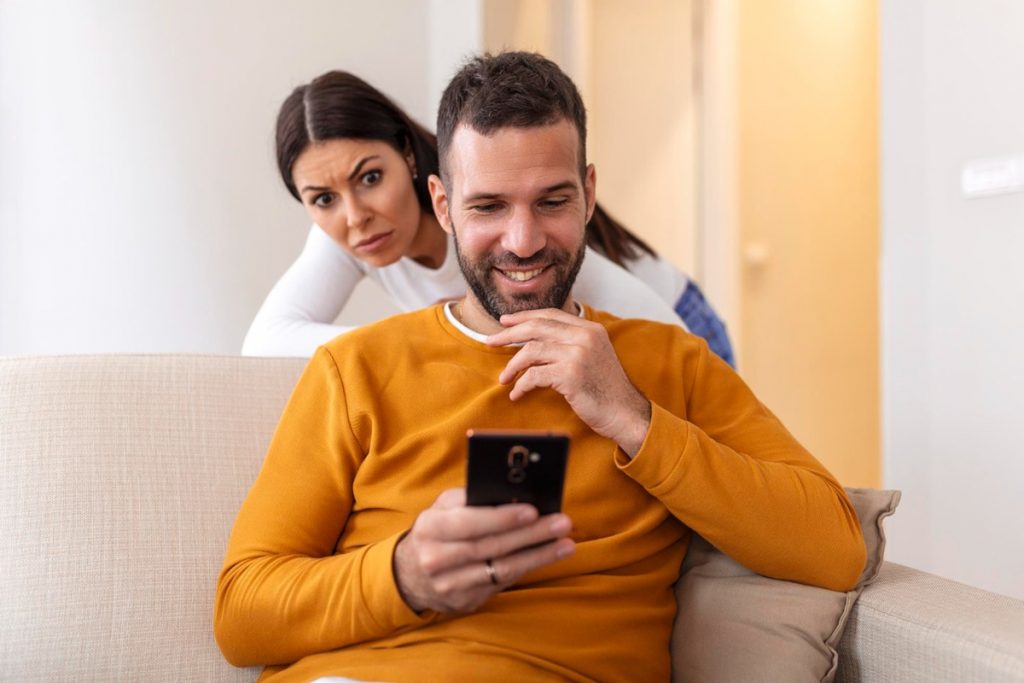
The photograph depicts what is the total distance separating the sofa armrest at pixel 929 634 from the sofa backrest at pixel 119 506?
71 cm

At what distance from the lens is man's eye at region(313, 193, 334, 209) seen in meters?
1.94

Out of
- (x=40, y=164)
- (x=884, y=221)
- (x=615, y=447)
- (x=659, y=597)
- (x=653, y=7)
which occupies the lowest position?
(x=659, y=597)

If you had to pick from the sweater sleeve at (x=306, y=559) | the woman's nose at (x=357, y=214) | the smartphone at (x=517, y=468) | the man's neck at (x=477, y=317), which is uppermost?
the woman's nose at (x=357, y=214)

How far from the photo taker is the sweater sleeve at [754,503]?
120 cm

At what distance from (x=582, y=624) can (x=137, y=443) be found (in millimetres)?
602

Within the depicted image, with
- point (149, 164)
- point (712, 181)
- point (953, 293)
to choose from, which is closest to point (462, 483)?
point (953, 293)

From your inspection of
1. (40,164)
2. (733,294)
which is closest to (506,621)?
(40,164)

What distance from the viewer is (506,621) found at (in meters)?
1.17

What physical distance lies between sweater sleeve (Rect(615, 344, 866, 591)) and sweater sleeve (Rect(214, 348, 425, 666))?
1.01 ft

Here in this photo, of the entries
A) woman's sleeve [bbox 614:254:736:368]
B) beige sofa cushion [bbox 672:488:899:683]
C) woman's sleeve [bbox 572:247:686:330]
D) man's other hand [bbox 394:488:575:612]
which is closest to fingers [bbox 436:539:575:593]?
man's other hand [bbox 394:488:575:612]

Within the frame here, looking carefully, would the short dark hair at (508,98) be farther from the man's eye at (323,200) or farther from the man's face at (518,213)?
the man's eye at (323,200)

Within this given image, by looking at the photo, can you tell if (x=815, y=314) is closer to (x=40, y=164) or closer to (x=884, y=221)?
(x=884, y=221)

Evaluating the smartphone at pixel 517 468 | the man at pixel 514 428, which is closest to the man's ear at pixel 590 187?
the man at pixel 514 428

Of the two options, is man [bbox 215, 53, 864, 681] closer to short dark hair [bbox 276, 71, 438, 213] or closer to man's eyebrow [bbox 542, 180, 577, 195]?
man's eyebrow [bbox 542, 180, 577, 195]
